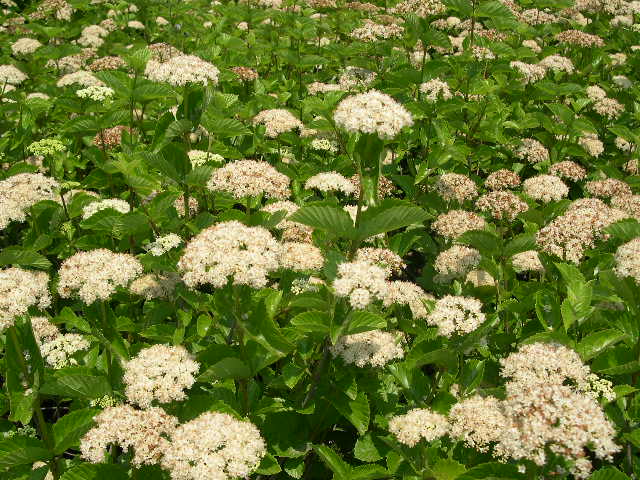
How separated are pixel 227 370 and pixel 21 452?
1.49 meters

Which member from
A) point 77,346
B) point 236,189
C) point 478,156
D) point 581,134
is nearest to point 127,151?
point 236,189

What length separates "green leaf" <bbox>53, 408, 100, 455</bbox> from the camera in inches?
155

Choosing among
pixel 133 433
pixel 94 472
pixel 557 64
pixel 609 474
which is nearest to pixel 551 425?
pixel 609 474

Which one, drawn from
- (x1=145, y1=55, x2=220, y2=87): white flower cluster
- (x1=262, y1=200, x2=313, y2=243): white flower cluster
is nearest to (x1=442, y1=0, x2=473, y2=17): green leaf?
(x1=145, y1=55, x2=220, y2=87): white flower cluster

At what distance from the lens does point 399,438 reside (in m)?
3.68

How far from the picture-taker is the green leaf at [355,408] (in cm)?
406

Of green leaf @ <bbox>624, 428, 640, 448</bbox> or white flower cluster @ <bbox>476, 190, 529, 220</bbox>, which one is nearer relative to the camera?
green leaf @ <bbox>624, 428, 640, 448</bbox>

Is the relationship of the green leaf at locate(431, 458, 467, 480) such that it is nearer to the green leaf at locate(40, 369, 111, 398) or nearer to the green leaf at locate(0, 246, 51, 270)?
the green leaf at locate(40, 369, 111, 398)

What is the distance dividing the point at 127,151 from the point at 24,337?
12.2 feet

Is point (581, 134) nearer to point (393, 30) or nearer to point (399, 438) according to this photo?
point (393, 30)

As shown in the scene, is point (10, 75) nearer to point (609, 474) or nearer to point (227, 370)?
point (227, 370)

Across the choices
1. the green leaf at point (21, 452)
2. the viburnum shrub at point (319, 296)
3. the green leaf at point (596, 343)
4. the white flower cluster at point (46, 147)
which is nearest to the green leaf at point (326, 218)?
the viburnum shrub at point (319, 296)

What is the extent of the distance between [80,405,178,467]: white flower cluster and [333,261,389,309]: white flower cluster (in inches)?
53.7

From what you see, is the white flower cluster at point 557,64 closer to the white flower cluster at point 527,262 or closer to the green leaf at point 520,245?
the white flower cluster at point 527,262
